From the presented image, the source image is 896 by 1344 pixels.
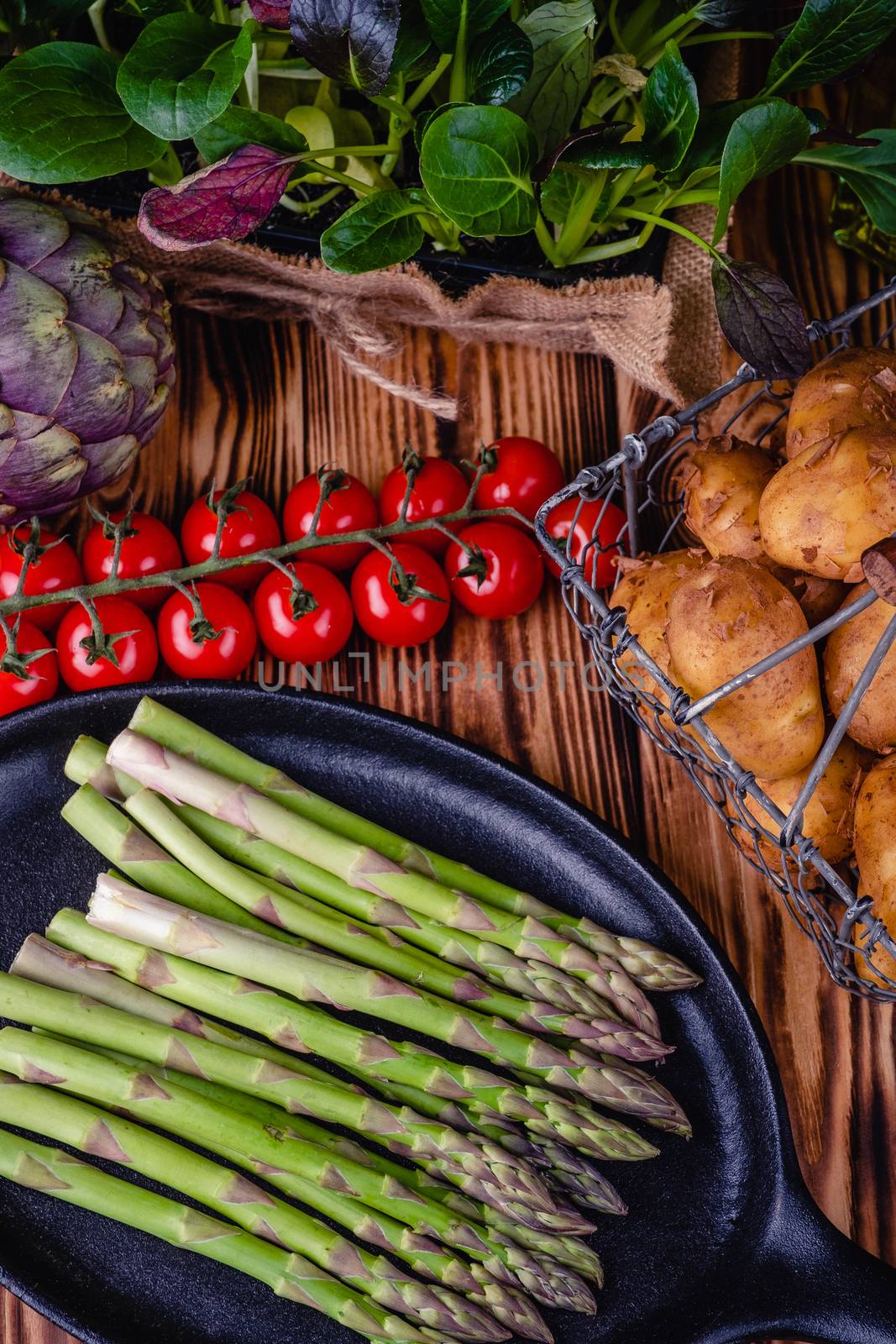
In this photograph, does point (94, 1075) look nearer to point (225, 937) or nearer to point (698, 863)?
point (225, 937)

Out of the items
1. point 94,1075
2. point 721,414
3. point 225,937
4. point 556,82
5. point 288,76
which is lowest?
point 94,1075

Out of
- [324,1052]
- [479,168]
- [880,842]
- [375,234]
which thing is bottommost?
[324,1052]

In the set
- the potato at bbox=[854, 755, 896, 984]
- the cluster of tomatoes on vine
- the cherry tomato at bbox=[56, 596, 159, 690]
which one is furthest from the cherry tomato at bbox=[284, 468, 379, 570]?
the potato at bbox=[854, 755, 896, 984]

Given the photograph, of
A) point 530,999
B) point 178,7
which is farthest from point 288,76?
point 530,999

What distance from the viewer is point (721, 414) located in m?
1.45

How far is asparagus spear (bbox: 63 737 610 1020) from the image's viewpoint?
120 centimetres

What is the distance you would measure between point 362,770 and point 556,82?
0.76m

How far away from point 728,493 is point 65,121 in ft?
A: 2.41

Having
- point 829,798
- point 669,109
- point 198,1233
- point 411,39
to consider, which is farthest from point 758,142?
point 198,1233

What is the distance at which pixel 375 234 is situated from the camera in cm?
114

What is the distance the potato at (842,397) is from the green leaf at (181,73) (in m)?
0.59

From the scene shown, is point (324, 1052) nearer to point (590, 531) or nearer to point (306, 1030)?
point (306, 1030)

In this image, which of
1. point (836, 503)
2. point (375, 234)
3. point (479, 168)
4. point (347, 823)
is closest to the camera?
point (836, 503)

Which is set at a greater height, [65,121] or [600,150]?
[600,150]
